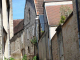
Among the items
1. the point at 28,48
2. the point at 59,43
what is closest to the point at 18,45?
the point at 28,48

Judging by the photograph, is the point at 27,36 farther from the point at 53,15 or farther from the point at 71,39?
the point at 71,39

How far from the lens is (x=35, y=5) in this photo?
22.0 metres

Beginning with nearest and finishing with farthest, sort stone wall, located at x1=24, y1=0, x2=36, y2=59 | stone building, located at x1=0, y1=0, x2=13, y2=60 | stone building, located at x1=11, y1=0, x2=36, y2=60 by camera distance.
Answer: stone building, located at x1=0, y1=0, x2=13, y2=60 → stone wall, located at x1=24, y1=0, x2=36, y2=59 → stone building, located at x1=11, y1=0, x2=36, y2=60

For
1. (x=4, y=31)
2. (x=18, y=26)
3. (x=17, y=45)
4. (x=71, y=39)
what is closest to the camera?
(x=71, y=39)

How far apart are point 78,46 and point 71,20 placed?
1.24 metres

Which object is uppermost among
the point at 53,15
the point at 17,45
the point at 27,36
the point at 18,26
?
the point at 53,15

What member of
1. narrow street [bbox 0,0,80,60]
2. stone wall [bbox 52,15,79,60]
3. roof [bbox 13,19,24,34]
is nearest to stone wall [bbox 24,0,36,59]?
narrow street [bbox 0,0,80,60]

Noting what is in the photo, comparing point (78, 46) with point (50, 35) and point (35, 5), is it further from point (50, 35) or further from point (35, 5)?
point (35, 5)

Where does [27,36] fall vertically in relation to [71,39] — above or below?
below

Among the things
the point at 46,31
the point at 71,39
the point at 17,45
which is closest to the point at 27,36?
the point at 17,45

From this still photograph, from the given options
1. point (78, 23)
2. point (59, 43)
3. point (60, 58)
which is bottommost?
point (60, 58)

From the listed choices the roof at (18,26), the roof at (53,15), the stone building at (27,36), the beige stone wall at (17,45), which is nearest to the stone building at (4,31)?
the roof at (53,15)

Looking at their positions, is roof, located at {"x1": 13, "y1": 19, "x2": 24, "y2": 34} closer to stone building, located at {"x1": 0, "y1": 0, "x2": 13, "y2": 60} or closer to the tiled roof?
stone building, located at {"x1": 0, "y1": 0, "x2": 13, "y2": 60}

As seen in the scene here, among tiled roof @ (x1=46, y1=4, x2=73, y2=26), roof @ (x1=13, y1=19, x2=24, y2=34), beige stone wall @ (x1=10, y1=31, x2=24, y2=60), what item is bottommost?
beige stone wall @ (x1=10, y1=31, x2=24, y2=60)
